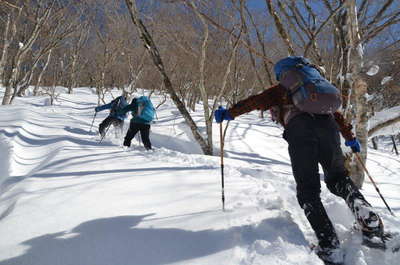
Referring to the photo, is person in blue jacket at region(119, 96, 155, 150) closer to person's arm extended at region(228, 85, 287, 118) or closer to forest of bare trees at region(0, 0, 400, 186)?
forest of bare trees at region(0, 0, 400, 186)

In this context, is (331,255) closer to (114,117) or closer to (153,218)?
(153,218)

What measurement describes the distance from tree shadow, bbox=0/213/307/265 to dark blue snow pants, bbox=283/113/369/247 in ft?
0.89

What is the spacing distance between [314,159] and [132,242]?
1379mm

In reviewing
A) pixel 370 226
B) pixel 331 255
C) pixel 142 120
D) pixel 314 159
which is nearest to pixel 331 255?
pixel 331 255

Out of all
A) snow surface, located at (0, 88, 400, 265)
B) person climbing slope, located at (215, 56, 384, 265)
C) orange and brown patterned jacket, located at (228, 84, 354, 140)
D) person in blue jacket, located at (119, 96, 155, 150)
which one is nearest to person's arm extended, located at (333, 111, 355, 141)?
person climbing slope, located at (215, 56, 384, 265)

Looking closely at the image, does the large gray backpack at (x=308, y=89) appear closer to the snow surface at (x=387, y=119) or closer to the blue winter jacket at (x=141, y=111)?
the snow surface at (x=387, y=119)

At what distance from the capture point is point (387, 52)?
4992mm

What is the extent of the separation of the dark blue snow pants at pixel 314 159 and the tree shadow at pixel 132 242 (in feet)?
0.89

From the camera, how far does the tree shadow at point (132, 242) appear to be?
63.4 inches

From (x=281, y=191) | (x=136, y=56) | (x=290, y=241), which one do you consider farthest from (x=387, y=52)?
(x=136, y=56)

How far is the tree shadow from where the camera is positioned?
1609 millimetres

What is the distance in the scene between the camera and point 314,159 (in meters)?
1.91

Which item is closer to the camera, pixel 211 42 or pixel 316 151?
pixel 316 151

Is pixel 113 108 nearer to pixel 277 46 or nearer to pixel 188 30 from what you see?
pixel 188 30
